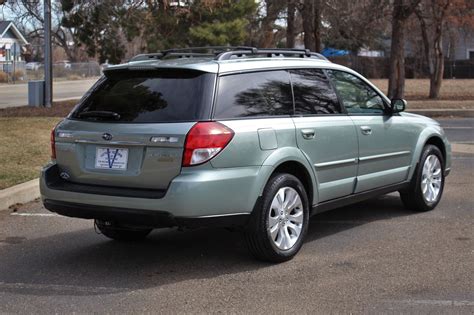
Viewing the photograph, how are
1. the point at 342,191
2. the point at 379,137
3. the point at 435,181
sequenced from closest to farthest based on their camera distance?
the point at 342,191 < the point at 379,137 < the point at 435,181

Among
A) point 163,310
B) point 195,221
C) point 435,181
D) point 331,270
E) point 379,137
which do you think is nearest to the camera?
point 163,310

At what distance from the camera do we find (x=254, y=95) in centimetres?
554

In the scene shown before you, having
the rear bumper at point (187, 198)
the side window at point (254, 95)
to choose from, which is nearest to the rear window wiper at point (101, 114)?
the rear bumper at point (187, 198)

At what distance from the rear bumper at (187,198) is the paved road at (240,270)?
55 centimetres

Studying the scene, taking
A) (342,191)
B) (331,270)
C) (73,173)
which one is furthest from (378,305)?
(73,173)

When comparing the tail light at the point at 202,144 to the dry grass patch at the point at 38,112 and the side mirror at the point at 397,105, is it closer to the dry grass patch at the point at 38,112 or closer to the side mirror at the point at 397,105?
the side mirror at the point at 397,105

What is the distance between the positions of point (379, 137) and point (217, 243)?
6.67 feet

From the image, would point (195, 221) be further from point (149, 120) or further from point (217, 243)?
point (217, 243)

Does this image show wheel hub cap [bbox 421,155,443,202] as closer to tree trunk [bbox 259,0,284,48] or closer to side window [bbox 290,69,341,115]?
side window [bbox 290,69,341,115]

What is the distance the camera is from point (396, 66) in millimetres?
24656

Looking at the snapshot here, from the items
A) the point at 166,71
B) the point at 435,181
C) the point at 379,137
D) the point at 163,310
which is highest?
the point at 166,71

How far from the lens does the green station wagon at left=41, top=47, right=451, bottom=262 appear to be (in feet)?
16.3

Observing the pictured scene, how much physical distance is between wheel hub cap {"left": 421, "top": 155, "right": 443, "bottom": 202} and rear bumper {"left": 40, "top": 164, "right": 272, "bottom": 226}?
2.84 meters

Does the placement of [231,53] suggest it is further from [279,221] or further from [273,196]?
[279,221]
